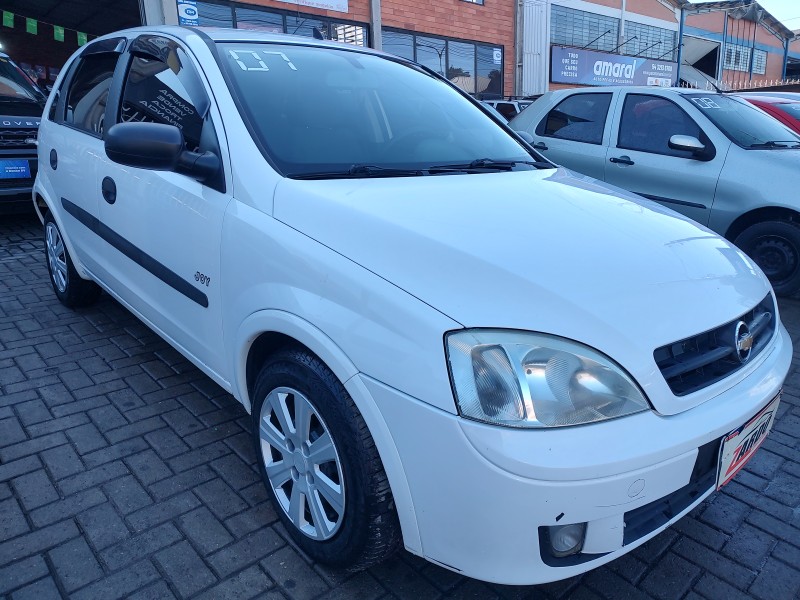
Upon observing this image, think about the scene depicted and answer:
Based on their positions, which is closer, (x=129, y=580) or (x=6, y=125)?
(x=129, y=580)

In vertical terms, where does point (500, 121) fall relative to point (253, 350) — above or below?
above

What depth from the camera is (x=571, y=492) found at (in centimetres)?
145

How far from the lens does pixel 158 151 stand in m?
2.19

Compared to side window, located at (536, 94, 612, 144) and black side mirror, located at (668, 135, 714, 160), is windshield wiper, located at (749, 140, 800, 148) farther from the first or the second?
side window, located at (536, 94, 612, 144)

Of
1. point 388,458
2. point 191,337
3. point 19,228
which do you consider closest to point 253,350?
point 191,337

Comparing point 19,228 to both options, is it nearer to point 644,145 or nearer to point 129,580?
point 129,580

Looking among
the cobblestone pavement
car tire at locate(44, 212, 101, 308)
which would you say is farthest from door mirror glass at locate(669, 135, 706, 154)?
car tire at locate(44, 212, 101, 308)

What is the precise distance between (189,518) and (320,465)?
2.18 ft

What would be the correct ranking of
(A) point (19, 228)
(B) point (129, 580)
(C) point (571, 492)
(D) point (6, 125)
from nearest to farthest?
(C) point (571, 492) → (B) point (129, 580) → (D) point (6, 125) → (A) point (19, 228)

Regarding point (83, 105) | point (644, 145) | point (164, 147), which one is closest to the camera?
point (164, 147)

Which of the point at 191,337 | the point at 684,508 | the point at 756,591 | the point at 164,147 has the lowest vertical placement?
the point at 756,591

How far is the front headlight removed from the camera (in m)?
1.49

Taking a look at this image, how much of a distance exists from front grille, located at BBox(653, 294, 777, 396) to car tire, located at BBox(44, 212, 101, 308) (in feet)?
11.9

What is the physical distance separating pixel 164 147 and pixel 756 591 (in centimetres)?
249
